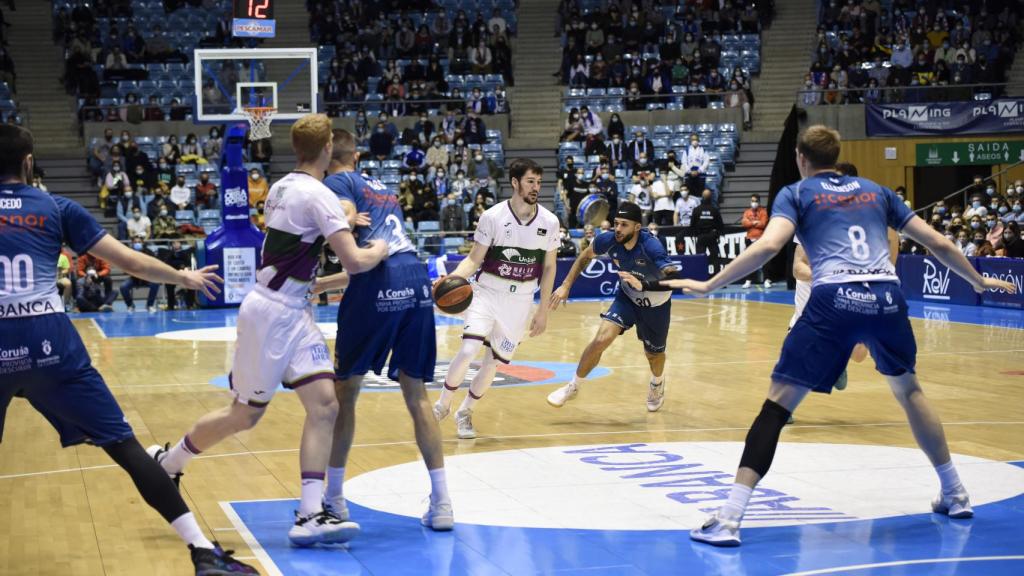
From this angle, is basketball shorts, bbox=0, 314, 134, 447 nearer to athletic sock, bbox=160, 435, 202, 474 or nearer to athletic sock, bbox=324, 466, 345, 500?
athletic sock, bbox=160, 435, 202, 474

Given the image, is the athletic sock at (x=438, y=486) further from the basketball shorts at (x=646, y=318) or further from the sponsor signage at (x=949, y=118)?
the sponsor signage at (x=949, y=118)

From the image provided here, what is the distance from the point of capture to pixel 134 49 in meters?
32.7

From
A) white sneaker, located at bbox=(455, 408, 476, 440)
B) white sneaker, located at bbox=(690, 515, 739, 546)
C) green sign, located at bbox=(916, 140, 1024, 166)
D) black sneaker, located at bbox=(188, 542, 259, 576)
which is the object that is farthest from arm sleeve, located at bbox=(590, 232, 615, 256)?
green sign, located at bbox=(916, 140, 1024, 166)

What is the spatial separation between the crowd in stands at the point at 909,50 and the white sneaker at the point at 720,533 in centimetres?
2554

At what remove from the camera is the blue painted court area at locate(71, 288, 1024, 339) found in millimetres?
19578

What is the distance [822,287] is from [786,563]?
4.95 ft

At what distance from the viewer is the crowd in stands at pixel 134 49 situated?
31.1 m

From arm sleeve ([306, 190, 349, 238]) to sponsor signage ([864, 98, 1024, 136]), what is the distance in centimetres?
2602

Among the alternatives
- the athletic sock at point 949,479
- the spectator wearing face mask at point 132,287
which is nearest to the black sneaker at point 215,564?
the athletic sock at point 949,479

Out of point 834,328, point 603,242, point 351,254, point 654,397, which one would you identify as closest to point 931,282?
point 654,397

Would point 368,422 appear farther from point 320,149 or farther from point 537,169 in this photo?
point 320,149

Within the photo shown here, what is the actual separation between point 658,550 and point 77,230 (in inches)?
129

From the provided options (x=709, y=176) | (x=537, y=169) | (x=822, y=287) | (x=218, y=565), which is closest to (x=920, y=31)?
(x=709, y=176)

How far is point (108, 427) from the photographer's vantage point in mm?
5539
